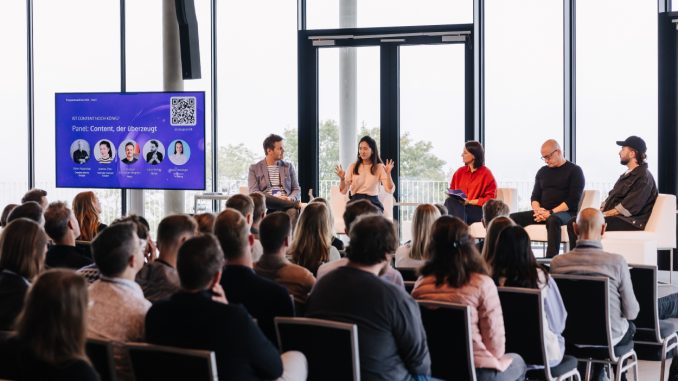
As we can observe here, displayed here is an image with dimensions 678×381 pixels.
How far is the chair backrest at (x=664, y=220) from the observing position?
8.16m

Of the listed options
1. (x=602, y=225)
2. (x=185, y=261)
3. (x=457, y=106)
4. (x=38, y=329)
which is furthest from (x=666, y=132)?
(x=38, y=329)

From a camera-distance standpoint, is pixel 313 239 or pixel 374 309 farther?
pixel 313 239

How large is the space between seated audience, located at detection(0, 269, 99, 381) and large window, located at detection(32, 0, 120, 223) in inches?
362

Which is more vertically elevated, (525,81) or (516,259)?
(525,81)

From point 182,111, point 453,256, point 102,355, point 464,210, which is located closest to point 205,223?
point 453,256

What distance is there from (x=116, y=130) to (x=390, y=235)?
295 inches

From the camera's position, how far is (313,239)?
16.1 feet

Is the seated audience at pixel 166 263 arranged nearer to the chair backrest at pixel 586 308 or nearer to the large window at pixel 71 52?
the chair backrest at pixel 586 308

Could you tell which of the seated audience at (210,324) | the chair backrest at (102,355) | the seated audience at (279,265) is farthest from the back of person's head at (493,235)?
the chair backrest at (102,355)

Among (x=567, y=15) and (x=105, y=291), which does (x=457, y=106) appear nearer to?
(x=567, y=15)

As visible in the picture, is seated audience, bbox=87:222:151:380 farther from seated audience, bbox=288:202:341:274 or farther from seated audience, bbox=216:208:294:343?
seated audience, bbox=288:202:341:274

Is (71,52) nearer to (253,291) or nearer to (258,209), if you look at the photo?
(258,209)

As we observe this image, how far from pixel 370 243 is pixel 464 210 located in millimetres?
5724

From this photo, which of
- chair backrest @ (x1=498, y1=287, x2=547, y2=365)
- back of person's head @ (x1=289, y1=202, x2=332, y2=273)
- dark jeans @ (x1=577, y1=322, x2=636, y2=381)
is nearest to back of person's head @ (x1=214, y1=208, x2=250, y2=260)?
back of person's head @ (x1=289, y1=202, x2=332, y2=273)
